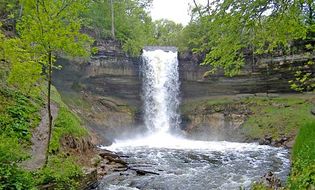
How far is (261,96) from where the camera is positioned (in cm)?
2927

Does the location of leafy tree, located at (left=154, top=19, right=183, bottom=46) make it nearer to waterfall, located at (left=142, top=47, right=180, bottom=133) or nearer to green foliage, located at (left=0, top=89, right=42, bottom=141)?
waterfall, located at (left=142, top=47, right=180, bottom=133)

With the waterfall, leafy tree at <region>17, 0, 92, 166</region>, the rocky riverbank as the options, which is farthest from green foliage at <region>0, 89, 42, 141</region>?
the waterfall

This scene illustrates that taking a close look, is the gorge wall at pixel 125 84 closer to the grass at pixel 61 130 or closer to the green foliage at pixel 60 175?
the grass at pixel 61 130

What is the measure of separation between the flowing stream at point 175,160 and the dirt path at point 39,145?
2.31m

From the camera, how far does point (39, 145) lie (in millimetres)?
11734

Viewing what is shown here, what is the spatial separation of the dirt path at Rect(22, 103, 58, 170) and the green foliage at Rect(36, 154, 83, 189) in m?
0.37

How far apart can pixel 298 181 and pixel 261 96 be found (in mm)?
24084

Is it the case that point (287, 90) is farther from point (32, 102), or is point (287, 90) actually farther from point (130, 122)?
point (32, 102)

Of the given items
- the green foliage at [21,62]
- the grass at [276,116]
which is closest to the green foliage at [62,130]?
the green foliage at [21,62]

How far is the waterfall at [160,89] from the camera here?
3084 cm

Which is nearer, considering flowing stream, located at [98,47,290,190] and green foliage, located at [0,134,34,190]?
green foliage, located at [0,134,34,190]

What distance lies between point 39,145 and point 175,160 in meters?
7.43

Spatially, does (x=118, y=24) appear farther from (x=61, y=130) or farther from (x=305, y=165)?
(x=305, y=165)

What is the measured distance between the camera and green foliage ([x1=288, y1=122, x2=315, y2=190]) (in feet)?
19.3
